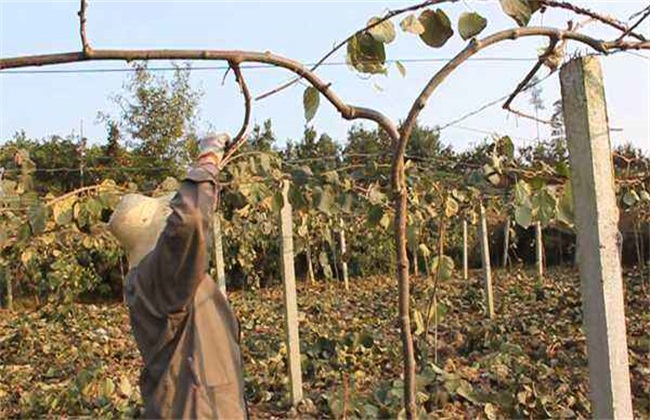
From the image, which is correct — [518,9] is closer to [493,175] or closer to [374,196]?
[493,175]

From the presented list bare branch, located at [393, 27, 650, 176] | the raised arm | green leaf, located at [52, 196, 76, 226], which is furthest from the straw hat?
green leaf, located at [52, 196, 76, 226]

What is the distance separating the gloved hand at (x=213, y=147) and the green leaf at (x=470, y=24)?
0.64 meters

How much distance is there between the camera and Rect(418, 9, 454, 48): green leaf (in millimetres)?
1813

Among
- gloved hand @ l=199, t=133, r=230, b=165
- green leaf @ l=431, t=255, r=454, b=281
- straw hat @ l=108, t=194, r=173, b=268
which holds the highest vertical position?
gloved hand @ l=199, t=133, r=230, b=165

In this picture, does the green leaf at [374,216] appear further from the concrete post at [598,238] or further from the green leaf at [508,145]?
the concrete post at [598,238]

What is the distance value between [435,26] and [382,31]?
0.41 feet

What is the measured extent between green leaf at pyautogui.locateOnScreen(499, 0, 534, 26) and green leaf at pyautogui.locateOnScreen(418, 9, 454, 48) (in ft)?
0.44

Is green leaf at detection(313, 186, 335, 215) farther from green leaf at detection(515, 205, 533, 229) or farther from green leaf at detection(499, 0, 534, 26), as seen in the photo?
green leaf at detection(499, 0, 534, 26)

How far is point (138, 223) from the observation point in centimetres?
200

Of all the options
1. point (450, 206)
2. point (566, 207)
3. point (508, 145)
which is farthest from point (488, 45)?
point (450, 206)

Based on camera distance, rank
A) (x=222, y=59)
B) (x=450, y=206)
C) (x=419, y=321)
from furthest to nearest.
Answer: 1. (x=450, y=206)
2. (x=419, y=321)
3. (x=222, y=59)

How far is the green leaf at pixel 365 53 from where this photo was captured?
73.2 inches

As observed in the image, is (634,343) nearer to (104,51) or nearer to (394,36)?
(394,36)

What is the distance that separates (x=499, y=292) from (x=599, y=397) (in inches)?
274
